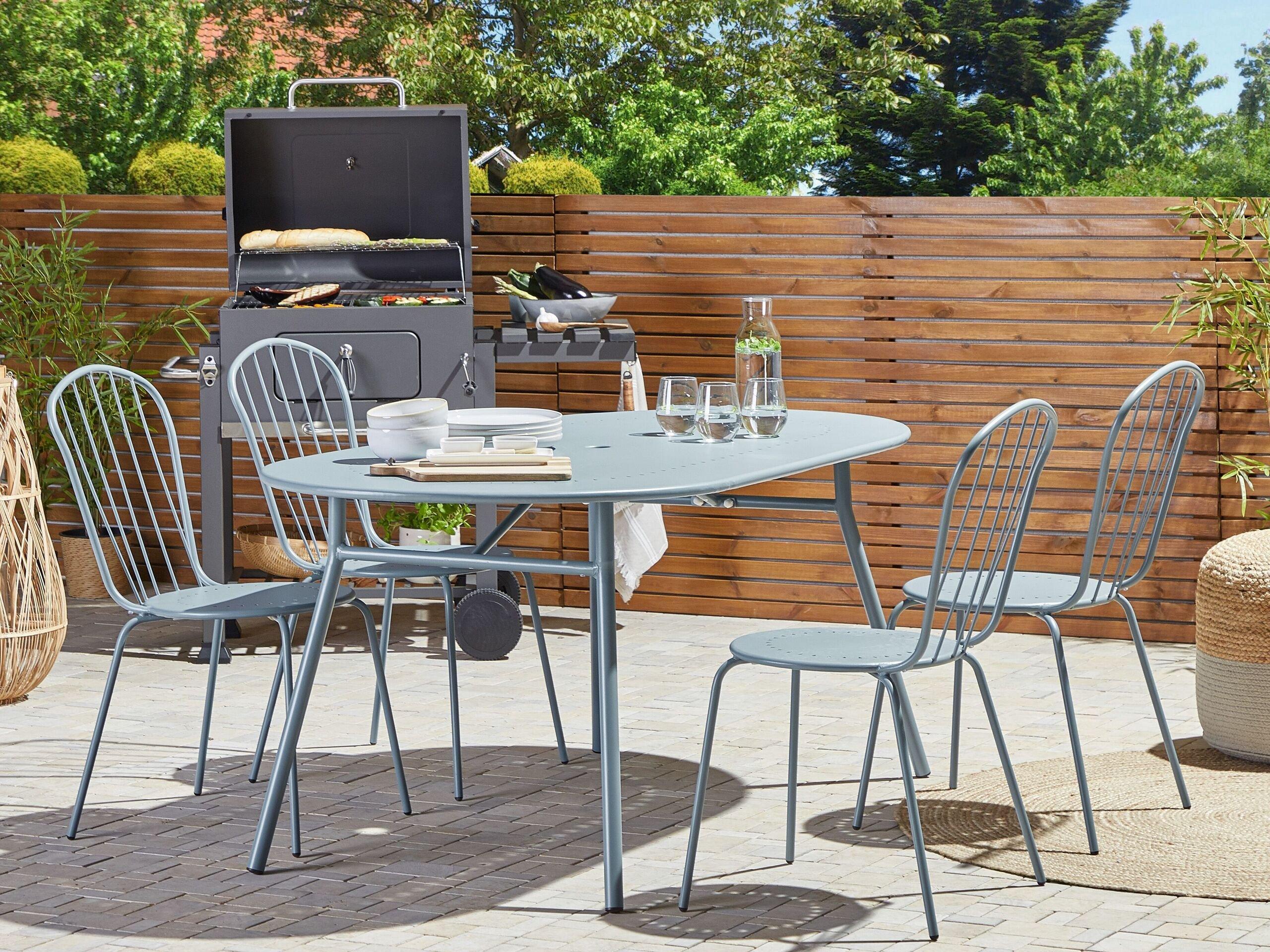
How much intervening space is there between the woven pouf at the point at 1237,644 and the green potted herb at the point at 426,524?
2753 mm

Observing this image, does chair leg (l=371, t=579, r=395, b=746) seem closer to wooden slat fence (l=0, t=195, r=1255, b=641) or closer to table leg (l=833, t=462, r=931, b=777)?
table leg (l=833, t=462, r=931, b=777)

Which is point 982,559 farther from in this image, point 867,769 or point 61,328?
point 61,328

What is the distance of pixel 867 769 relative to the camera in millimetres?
3818

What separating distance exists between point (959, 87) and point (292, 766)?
103ft

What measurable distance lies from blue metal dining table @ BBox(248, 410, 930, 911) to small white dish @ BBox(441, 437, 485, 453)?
0.52 feet

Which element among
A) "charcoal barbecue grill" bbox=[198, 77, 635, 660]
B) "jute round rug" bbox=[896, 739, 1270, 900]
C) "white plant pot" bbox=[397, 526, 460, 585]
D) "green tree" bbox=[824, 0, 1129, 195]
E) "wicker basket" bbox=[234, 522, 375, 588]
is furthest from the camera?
"green tree" bbox=[824, 0, 1129, 195]

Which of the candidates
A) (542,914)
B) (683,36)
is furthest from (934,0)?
(542,914)

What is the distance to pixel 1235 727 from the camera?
176 inches

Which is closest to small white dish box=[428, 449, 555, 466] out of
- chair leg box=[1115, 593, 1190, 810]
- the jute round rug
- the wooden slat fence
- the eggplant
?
the jute round rug

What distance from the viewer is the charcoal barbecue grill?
227 inches

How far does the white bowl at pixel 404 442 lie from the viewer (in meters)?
3.64

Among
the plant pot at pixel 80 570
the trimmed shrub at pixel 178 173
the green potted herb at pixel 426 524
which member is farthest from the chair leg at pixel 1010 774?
the trimmed shrub at pixel 178 173

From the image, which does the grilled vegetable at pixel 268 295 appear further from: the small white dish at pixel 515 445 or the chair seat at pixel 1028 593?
the chair seat at pixel 1028 593

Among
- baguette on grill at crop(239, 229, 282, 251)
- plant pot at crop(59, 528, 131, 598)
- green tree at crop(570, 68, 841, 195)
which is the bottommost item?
plant pot at crop(59, 528, 131, 598)
